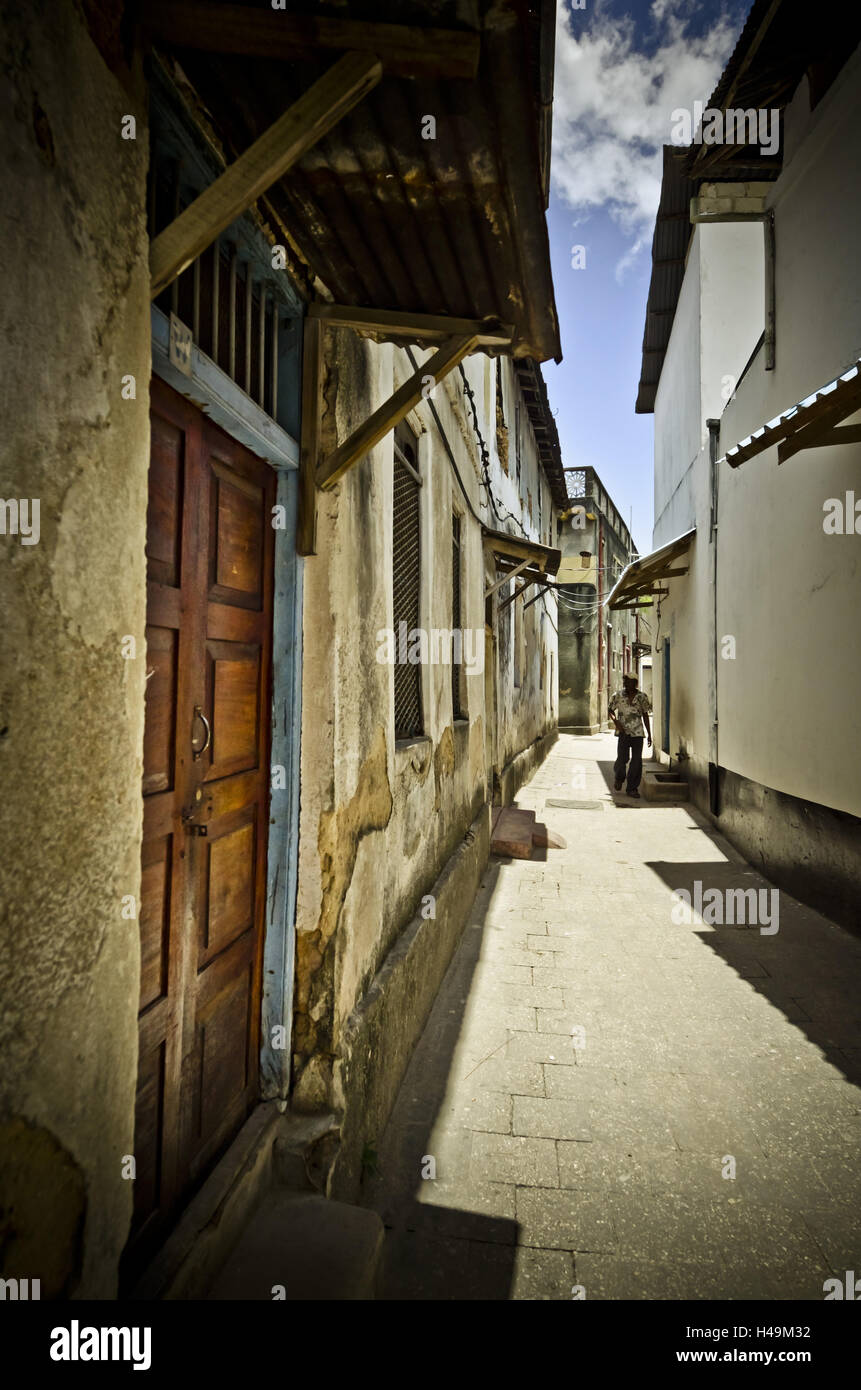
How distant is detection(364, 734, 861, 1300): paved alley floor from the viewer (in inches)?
98.5

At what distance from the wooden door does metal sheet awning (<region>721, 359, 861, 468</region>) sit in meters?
3.44

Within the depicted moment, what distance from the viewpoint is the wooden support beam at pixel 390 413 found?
250 cm

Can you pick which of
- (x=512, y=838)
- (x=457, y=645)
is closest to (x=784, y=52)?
(x=457, y=645)

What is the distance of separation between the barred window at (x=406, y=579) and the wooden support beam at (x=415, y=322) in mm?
1467

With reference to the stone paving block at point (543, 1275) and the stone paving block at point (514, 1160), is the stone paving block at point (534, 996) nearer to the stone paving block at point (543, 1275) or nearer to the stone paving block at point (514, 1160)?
the stone paving block at point (514, 1160)

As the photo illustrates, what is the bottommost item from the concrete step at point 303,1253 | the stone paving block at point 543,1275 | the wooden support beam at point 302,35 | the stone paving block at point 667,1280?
the stone paving block at point 543,1275

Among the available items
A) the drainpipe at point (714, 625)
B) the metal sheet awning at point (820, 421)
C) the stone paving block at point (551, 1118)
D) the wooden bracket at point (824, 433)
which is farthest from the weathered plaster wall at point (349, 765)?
the drainpipe at point (714, 625)

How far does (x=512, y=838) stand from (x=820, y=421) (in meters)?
5.16

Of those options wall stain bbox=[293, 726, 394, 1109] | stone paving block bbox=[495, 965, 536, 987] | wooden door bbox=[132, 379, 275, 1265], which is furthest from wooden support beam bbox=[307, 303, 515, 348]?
stone paving block bbox=[495, 965, 536, 987]

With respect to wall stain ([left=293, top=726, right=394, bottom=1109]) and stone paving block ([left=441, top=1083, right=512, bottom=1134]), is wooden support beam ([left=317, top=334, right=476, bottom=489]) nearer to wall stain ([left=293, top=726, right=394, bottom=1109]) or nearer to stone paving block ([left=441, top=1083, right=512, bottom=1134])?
wall stain ([left=293, top=726, right=394, bottom=1109])

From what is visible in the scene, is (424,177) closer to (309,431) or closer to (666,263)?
(309,431)

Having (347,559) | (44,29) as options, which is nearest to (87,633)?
(44,29)
